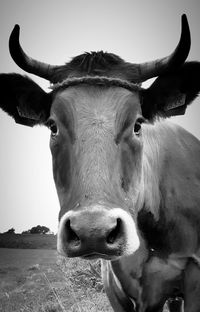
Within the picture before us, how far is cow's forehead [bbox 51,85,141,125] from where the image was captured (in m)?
4.05

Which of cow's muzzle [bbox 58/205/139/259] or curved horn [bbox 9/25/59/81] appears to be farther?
curved horn [bbox 9/25/59/81]

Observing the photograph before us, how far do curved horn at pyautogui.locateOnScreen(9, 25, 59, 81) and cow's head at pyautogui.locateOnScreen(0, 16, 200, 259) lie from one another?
1 centimetres

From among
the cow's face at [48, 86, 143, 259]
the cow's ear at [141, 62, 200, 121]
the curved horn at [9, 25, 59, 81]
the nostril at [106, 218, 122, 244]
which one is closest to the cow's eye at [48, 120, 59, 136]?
the cow's face at [48, 86, 143, 259]

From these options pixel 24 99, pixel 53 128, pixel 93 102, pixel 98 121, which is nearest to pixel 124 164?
pixel 98 121

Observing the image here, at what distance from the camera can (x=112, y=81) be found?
14.2 feet

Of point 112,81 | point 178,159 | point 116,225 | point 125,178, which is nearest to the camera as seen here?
point 116,225

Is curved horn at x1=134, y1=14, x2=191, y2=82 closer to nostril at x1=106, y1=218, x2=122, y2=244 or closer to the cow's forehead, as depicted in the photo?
the cow's forehead

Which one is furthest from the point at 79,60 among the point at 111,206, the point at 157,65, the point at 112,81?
the point at 111,206

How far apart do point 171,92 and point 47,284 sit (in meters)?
14.8

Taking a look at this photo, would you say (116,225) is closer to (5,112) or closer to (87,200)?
(87,200)

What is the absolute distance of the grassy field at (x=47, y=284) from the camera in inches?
443

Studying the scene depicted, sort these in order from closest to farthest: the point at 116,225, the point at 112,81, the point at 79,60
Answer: the point at 116,225 → the point at 112,81 → the point at 79,60

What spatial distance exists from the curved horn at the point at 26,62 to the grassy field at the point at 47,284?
4553 millimetres

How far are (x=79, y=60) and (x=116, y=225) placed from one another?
2.08m
